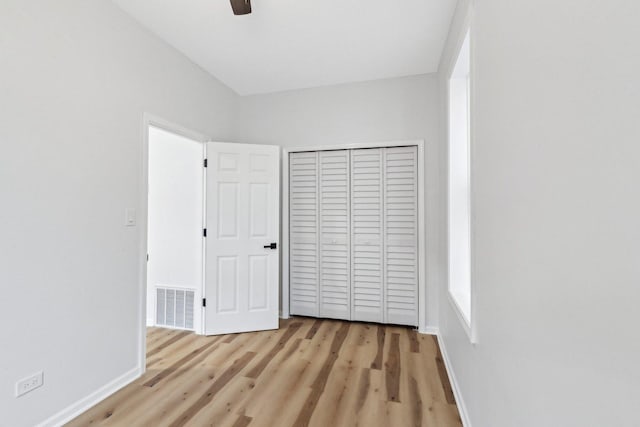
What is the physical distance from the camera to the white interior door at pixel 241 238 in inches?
123

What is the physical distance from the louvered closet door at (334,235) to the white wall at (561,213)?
83.5 inches

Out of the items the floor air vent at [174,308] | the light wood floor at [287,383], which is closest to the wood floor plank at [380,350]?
the light wood floor at [287,383]

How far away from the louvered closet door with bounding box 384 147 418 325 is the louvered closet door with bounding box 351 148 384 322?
8 centimetres

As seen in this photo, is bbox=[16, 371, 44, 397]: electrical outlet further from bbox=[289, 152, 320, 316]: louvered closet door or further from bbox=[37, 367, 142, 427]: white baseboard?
bbox=[289, 152, 320, 316]: louvered closet door

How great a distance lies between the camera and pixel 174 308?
3.27 meters

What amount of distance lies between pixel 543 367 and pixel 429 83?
3030mm

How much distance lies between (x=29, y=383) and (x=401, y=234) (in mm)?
3071

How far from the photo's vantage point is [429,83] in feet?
10.4

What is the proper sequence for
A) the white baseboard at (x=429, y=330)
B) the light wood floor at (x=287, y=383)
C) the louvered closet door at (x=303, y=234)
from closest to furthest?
1. the light wood floor at (x=287, y=383)
2. the white baseboard at (x=429, y=330)
3. the louvered closet door at (x=303, y=234)

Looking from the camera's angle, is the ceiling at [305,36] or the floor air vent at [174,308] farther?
the floor air vent at [174,308]

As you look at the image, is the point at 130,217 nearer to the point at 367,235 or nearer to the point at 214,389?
the point at 214,389

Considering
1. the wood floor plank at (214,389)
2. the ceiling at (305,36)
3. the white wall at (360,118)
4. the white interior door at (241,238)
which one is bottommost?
the wood floor plank at (214,389)

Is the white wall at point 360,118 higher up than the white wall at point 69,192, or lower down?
higher up

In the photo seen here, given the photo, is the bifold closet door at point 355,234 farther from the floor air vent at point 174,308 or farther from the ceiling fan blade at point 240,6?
the ceiling fan blade at point 240,6
